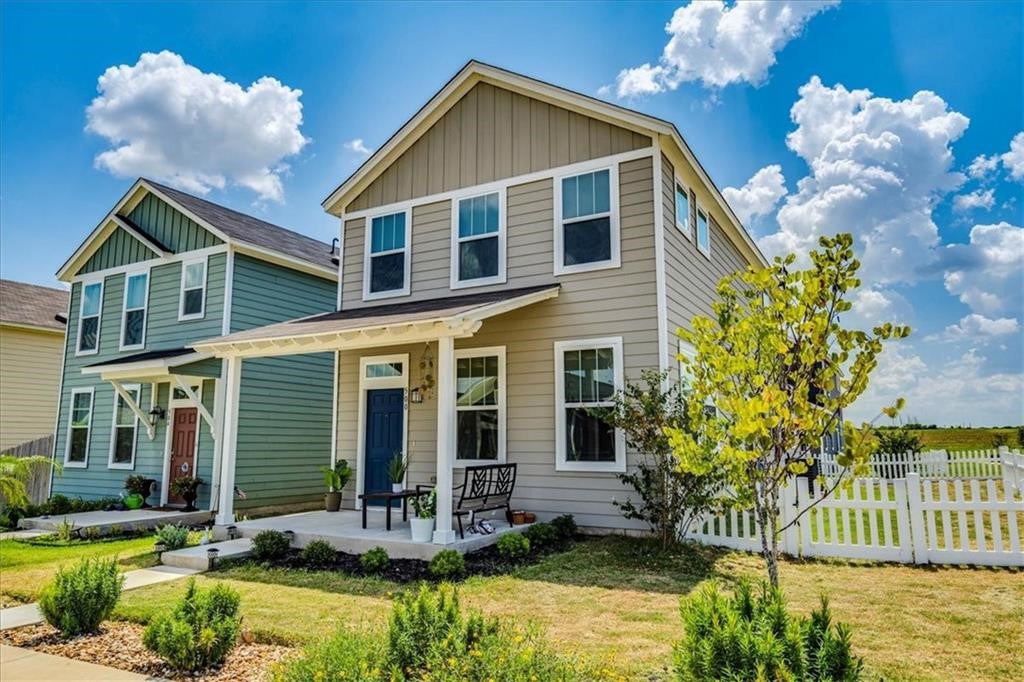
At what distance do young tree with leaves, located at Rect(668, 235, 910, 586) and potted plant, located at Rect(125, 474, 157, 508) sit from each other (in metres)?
13.1

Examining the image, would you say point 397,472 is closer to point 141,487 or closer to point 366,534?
point 366,534

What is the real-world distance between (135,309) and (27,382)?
20.9 feet

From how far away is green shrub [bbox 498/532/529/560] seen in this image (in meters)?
7.27

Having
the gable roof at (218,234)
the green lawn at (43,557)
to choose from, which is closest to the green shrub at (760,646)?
the green lawn at (43,557)

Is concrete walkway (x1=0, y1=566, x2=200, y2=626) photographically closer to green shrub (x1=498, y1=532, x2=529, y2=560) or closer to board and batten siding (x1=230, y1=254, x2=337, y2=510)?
green shrub (x1=498, y1=532, x2=529, y2=560)

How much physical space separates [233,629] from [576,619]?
2683mm

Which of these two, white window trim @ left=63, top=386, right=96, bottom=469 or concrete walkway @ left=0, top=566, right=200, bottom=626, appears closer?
concrete walkway @ left=0, top=566, right=200, bottom=626

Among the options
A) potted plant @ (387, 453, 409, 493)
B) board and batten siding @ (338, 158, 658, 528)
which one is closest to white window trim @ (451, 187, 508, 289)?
board and batten siding @ (338, 158, 658, 528)

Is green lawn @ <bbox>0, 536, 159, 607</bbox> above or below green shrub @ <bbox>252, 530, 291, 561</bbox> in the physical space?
below

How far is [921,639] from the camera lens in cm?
440

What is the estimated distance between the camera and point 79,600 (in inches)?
192

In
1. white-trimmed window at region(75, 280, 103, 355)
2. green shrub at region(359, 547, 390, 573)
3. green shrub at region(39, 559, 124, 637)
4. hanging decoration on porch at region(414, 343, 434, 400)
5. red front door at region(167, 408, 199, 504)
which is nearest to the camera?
green shrub at region(39, 559, 124, 637)

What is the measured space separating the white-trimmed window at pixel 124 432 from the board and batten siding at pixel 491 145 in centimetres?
774

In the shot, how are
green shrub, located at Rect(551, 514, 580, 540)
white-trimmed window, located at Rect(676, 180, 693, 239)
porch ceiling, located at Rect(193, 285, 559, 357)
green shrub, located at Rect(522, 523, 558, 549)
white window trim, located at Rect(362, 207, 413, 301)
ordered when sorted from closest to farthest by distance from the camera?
porch ceiling, located at Rect(193, 285, 559, 357) < green shrub, located at Rect(522, 523, 558, 549) < green shrub, located at Rect(551, 514, 580, 540) < white-trimmed window, located at Rect(676, 180, 693, 239) < white window trim, located at Rect(362, 207, 413, 301)
